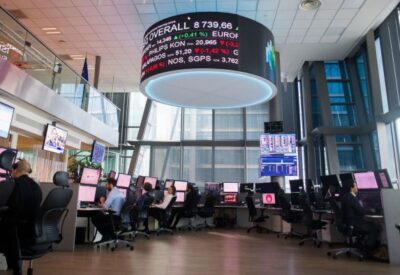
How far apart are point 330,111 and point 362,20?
294 cm

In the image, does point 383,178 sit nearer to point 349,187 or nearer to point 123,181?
point 349,187

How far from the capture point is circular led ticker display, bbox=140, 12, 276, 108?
5.89m

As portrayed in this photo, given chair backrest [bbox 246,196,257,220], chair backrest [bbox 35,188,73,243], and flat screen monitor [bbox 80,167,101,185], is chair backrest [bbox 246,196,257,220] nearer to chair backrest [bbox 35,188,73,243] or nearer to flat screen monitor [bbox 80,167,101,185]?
flat screen monitor [bbox 80,167,101,185]

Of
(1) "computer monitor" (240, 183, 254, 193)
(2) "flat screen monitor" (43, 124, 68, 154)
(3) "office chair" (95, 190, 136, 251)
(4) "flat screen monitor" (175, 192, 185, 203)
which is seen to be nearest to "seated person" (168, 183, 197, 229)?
(4) "flat screen monitor" (175, 192, 185, 203)

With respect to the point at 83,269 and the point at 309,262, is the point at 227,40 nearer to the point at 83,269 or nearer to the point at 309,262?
the point at 309,262

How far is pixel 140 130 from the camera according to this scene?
13.4 metres

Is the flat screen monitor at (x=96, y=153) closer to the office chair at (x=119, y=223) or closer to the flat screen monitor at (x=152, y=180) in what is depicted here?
the flat screen monitor at (x=152, y=180)

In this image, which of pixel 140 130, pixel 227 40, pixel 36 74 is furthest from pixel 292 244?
pixel 140 130

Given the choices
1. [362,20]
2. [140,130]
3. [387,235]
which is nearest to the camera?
[387,235]

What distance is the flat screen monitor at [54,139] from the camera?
7348 millimetres

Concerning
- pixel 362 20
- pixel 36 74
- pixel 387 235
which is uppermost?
pixel 362 20

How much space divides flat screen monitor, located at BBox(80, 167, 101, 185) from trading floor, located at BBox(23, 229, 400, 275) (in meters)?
1.15

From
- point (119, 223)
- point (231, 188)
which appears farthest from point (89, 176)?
point (231, 188)

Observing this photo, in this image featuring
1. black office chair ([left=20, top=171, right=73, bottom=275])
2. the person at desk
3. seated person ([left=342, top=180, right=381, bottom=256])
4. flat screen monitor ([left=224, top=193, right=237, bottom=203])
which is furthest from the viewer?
flat screen monitor ([left=224, top=193, right=237, bottom=203])
